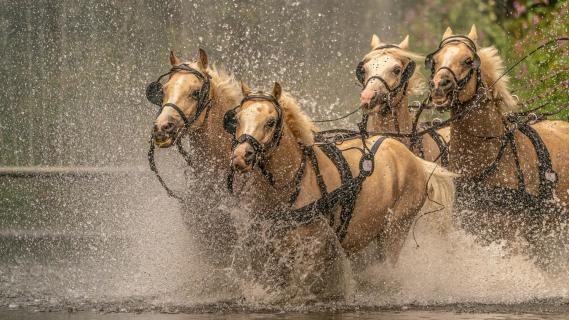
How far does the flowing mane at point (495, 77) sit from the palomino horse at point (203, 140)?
1.90 meters

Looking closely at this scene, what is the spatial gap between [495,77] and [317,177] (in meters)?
1.77

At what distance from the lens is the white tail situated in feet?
36.2

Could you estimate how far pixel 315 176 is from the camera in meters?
10.1

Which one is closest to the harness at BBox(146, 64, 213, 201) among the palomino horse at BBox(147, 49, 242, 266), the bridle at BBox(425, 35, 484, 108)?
the palomino horse at BBox(147, 49, 242, 266)

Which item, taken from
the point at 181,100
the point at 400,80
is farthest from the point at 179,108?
the point at 400,80

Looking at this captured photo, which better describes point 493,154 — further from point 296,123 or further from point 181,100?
point 181,100

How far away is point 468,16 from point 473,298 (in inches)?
384

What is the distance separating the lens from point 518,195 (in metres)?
10.9

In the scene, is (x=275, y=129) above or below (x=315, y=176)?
above

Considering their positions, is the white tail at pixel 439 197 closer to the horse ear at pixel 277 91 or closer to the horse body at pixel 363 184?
the horse body at pixel 363 184

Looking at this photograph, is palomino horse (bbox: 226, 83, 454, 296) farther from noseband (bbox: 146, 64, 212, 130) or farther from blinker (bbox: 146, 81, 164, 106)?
blinker (bbox: 146, 81, 164, 106)

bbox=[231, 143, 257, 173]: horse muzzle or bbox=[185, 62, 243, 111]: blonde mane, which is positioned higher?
bbox=[185, 62, 243, 111]: blonde mane

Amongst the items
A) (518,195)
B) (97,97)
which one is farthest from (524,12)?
(518,195)

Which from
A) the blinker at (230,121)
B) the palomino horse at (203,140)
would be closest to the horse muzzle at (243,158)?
the blinker at (230,121)
